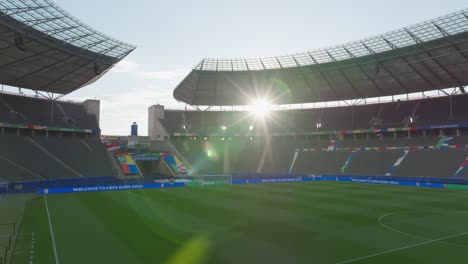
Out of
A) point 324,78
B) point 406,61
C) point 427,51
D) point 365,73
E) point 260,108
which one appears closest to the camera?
point 427,51

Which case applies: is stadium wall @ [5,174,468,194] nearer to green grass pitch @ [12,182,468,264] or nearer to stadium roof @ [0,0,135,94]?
green grass pitch @ [12,182,468,264]

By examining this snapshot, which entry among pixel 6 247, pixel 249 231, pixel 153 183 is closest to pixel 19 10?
pixel 153 183

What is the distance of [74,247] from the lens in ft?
55.5

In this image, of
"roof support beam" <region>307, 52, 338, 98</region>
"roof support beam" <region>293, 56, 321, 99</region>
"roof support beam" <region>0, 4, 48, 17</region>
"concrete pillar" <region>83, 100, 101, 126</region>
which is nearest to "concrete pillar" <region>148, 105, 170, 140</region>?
"concrete pillar" <region>83, 100, 101, 126</region>

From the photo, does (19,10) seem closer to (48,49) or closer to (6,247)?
(48,49)

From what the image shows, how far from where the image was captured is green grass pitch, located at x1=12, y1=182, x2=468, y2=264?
15.3 meters

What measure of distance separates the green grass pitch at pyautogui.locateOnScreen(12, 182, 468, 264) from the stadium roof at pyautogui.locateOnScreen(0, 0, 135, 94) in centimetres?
2029

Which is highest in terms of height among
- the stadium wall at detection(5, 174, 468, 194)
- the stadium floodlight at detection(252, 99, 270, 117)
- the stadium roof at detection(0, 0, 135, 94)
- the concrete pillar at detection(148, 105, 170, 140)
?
the stadium roof at detection(0, 0, 135, 94)

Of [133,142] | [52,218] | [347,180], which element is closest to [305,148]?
[347,180]

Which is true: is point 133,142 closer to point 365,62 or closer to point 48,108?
point 48,108

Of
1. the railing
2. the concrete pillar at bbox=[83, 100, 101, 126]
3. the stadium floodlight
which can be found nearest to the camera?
the railing

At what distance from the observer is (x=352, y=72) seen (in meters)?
64.1

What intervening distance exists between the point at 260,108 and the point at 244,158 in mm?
15177

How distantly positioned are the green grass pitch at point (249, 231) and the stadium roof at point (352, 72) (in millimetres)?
28033
